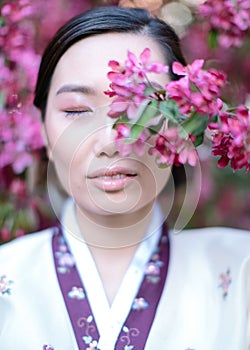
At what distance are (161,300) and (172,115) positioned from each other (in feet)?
1.48

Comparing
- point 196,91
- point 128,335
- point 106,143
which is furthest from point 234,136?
point 128,335

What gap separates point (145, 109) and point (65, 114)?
1.00ft

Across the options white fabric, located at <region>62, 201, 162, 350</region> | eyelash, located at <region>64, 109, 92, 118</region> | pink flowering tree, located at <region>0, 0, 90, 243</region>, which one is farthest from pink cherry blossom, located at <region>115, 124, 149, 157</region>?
pink flowering tree, located at <region>0, 0, 90, 243</region>

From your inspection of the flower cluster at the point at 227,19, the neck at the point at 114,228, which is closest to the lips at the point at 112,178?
the neck at the point at 114,228

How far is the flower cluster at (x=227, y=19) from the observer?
1544mm

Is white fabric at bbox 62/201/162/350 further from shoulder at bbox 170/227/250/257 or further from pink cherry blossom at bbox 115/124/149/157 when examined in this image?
pink cherry blossom at bbox 115/124/149/157

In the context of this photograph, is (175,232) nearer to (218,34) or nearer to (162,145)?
(162,145)

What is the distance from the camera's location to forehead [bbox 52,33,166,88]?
1.34m

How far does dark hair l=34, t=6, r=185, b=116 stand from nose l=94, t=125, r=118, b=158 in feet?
0.68

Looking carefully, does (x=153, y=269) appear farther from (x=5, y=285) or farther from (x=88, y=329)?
(x=5, y=285)

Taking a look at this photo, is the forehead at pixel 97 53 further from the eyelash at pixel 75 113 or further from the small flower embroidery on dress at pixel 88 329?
the small flower embroidery on dress at pixel 88 329

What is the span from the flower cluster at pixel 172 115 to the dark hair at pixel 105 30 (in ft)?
0.82

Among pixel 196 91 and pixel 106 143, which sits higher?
pixel 196 91

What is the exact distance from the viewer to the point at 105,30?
1372mm
